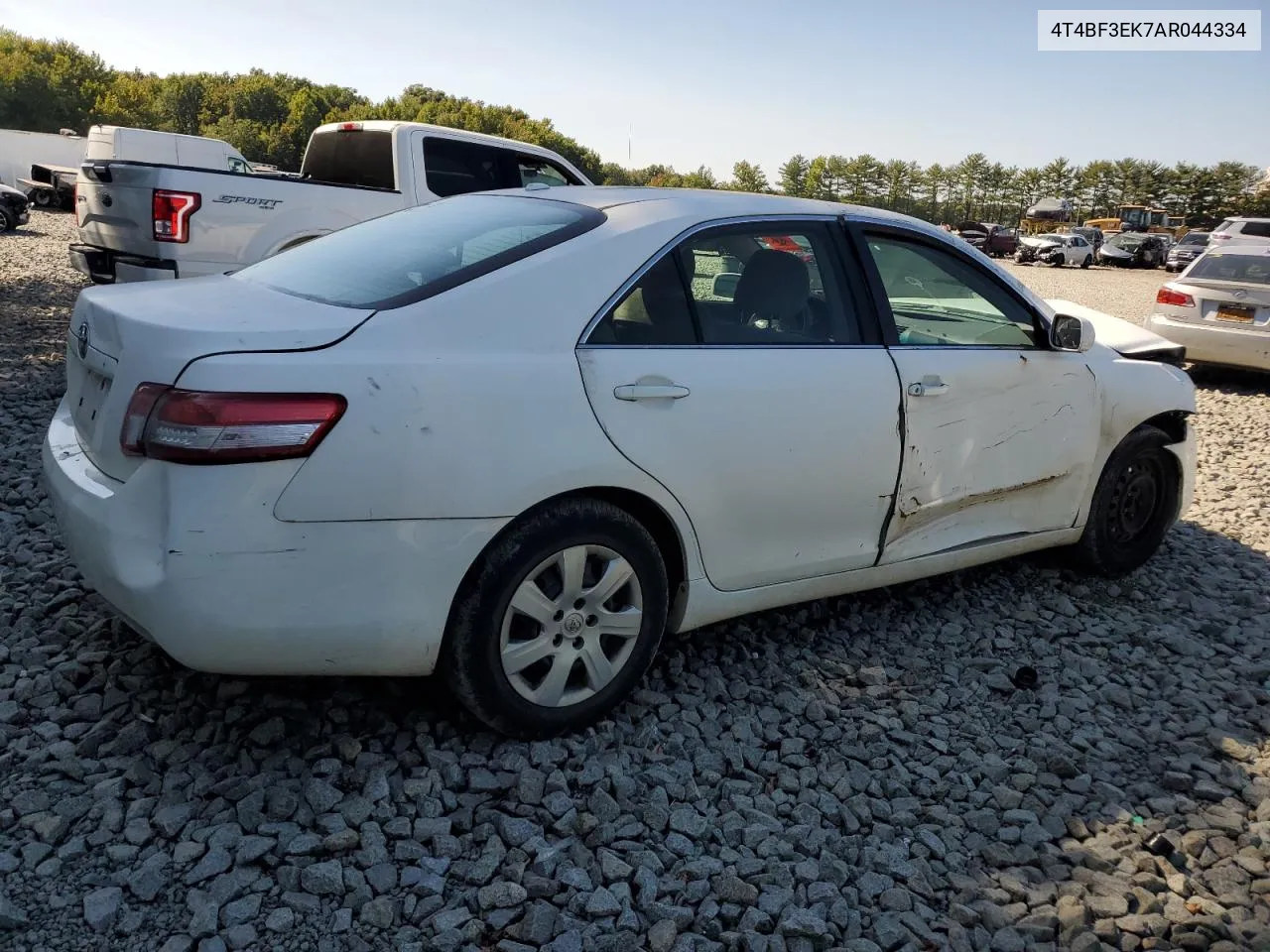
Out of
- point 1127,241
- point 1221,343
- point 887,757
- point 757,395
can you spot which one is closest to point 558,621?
point 757,395

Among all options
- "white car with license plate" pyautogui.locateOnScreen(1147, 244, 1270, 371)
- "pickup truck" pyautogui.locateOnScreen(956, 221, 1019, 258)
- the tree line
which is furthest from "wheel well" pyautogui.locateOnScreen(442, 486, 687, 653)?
the tree line

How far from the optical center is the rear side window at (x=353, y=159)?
912cm

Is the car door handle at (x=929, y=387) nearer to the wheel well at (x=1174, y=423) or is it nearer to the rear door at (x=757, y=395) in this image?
the rear door at (x=757, y=395)

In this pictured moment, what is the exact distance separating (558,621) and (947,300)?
2142mm

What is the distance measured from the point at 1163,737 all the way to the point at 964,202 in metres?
116

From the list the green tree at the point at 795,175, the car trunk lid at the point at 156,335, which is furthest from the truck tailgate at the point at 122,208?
the green tree at the point at 795,175

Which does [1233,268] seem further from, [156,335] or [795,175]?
[795,175]

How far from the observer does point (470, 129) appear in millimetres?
95688

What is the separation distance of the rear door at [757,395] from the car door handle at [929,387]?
8 centimetres

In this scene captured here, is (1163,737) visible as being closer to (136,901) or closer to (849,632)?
(849,632)

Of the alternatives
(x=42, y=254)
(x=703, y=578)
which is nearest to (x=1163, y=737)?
(x=703, y=578)

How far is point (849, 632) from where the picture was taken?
4.01m

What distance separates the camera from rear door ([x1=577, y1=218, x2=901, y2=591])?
9.80ft

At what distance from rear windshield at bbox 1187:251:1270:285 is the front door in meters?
7.73
